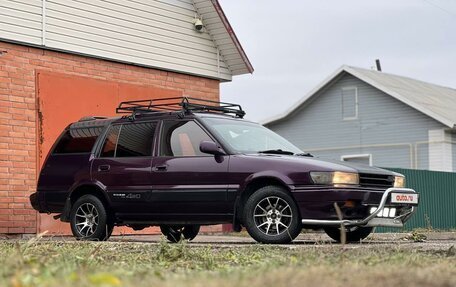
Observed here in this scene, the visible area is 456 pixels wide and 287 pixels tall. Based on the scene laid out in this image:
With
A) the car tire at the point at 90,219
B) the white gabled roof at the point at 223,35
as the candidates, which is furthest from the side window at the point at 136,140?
the white gabled roof at the point at 223,35

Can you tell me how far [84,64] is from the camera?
15.4 m

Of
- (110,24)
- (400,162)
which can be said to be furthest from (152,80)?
(400,162)

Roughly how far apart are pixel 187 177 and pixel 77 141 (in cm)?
222

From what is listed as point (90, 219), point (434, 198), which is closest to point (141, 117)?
point (90, 219)

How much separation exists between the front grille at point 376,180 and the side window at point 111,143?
3.54 m

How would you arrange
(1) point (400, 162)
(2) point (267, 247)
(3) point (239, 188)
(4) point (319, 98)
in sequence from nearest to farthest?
(2) point (267, 247)
(3) point (239, 188)
(1) point (400, 162)
(4) point (319, 98)

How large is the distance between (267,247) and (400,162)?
78.7 feet

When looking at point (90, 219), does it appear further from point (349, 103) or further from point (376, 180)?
point (349, 103)

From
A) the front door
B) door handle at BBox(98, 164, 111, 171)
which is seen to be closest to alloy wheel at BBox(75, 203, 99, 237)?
door handle at BBox(98, 164, 111, 171)

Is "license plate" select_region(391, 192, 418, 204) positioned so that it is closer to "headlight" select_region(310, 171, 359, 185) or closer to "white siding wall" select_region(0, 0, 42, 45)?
"headlight" select_region(310, 171, 359, 185)

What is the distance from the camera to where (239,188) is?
1016 cm

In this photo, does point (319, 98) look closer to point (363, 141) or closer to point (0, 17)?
point (363, 141)

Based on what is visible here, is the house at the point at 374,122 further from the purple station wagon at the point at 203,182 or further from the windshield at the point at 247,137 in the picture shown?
the purple station wagon at the point at 203,182

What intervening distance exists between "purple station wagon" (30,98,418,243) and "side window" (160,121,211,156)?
0.04 feet
